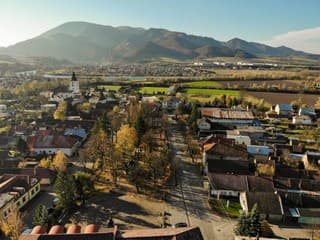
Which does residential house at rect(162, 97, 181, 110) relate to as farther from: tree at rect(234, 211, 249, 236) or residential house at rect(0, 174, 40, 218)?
tree at rect(234, 211, 249, 236)

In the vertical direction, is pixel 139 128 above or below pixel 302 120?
above

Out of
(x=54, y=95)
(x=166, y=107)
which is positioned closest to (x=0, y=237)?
(x=166, y=107)

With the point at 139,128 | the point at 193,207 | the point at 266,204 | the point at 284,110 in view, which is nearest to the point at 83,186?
Answer: the point at 193,207

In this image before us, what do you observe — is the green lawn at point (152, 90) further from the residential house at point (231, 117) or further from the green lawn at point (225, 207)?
the green lawn at point (225, 207)

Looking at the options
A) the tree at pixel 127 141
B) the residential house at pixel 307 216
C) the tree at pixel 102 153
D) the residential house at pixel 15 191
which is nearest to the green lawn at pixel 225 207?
the residential house at pixel 307 216

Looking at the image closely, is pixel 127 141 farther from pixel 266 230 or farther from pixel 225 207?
pixel 266 230
